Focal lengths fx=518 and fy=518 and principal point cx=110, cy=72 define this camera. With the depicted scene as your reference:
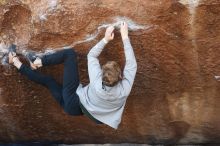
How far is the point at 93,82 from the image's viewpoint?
11.8 ft

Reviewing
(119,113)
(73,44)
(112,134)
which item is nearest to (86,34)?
(73,44)

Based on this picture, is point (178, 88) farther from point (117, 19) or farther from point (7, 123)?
point (7, 123)

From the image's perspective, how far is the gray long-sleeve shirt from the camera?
3.56m

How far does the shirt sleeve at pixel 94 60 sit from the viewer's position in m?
3.62

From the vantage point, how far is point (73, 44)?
3869 mm

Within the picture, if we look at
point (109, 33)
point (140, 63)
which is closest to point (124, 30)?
point (109, 33)

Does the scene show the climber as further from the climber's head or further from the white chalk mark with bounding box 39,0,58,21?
the white chalk mark with bounding box 39,0,58,21

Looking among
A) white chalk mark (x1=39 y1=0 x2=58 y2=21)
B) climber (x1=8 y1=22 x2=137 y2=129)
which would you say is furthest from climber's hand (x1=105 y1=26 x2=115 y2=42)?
white chalk mark (x1=39 y1=0 x2=58 y2=21)

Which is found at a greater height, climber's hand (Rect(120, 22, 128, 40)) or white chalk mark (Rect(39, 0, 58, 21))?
white chalk mark (Rect(39, 0, 58, 21))

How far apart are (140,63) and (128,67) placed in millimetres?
338

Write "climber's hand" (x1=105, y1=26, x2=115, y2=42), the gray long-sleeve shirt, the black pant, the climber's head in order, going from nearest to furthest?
1. the climber's head
2. the gray long-sleeve shirt
3. "climber's hand" (x1=105, y1=26, x2=115, y2=42)
4. the black pant

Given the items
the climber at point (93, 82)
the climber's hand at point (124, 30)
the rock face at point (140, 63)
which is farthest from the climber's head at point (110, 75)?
the rock face at point (140, 63)

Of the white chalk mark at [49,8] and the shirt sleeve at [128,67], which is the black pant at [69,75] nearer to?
the white chalk mark at [49,8]

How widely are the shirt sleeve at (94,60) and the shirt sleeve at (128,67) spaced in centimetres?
17
